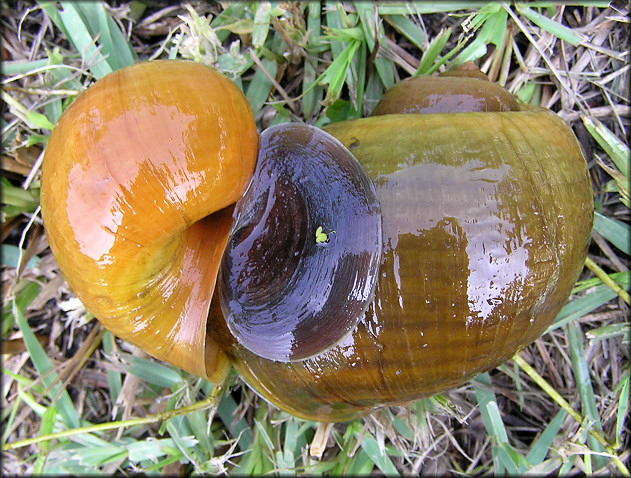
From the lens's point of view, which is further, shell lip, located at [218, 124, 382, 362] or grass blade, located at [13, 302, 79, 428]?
grass blade, located at [13, 302, 79, 428]

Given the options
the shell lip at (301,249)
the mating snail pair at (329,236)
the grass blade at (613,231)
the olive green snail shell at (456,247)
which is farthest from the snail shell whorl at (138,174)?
the grass blade at (613,231)

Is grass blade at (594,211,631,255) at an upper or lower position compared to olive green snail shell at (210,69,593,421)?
lower

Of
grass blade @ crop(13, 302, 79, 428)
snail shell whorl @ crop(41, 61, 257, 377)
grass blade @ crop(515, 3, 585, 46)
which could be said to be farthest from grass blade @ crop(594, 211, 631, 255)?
grass blade @ crop(13, 302, 79, 428)

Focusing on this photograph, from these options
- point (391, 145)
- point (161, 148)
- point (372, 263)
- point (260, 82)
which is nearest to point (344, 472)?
→ point (372, 263)

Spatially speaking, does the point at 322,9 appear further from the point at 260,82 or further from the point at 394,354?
the point at 394,354

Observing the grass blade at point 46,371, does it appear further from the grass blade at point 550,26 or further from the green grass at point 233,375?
the grass blade at point 550,26

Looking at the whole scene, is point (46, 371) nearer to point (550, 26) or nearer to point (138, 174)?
point (138, 174)

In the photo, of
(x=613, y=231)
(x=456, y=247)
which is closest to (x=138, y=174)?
(x=456, y=247)

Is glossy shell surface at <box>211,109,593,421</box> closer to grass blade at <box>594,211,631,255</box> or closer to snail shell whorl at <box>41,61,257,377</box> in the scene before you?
snail shell whorl at <box>41,61,257,377</box>
